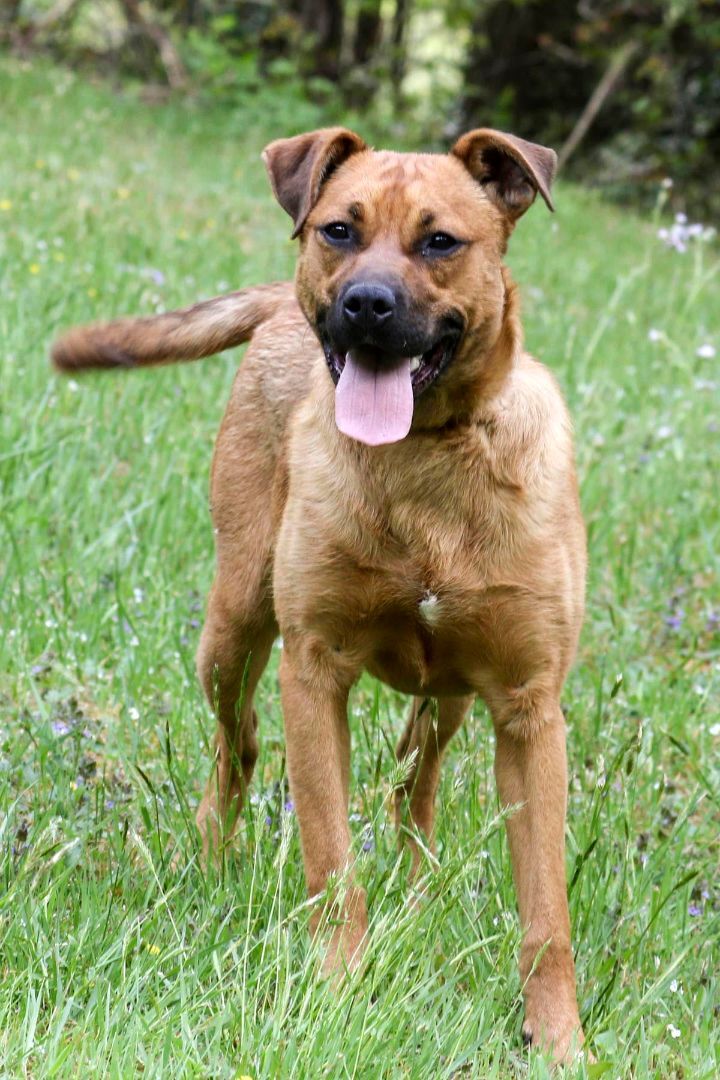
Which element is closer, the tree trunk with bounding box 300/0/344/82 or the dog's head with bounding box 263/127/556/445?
the dog's head with bounding box 263/127/556/445

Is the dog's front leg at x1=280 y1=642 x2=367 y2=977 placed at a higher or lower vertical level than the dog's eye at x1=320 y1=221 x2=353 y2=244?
lower

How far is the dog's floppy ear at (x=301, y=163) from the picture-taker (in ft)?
12.1

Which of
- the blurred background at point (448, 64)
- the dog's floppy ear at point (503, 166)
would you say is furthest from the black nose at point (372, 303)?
the blurred background at point (448, 64)

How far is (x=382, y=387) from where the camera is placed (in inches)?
→ 132

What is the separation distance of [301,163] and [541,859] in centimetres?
186

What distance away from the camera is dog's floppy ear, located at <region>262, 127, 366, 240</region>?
12.1 ft

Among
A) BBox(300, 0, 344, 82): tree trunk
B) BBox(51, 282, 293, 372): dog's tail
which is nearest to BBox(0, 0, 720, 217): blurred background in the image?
BBox(300, 0, 344, 82): tree trunk

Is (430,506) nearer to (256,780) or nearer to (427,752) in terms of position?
(427,752)

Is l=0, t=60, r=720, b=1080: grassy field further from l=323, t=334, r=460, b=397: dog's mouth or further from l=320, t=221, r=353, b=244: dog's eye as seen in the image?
l=320, t=221, r=353, b=244: dog's eye

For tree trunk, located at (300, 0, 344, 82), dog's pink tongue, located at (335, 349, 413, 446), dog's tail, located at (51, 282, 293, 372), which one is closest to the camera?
dog's pink tongue, located at (335, 349, 413, 446)

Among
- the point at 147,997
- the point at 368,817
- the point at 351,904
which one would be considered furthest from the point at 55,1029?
the point at 368,817

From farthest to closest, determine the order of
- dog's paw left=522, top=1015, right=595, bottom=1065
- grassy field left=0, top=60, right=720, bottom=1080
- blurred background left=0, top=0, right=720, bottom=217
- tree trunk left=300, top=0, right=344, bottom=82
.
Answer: tree trunk left=300, top=0, right=344, bottom=82
blurred background left=0, top=0, right=720, bottom=217
dog's paw left=522, top=1015, right=595, bottom=1065
grassy field left=0, top=60, right=720, bottom=1080

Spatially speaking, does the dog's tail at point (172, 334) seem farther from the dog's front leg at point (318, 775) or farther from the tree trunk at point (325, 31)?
the tree trunk at point (325, 31)

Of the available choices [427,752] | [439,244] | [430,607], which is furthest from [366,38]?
[430,607]
